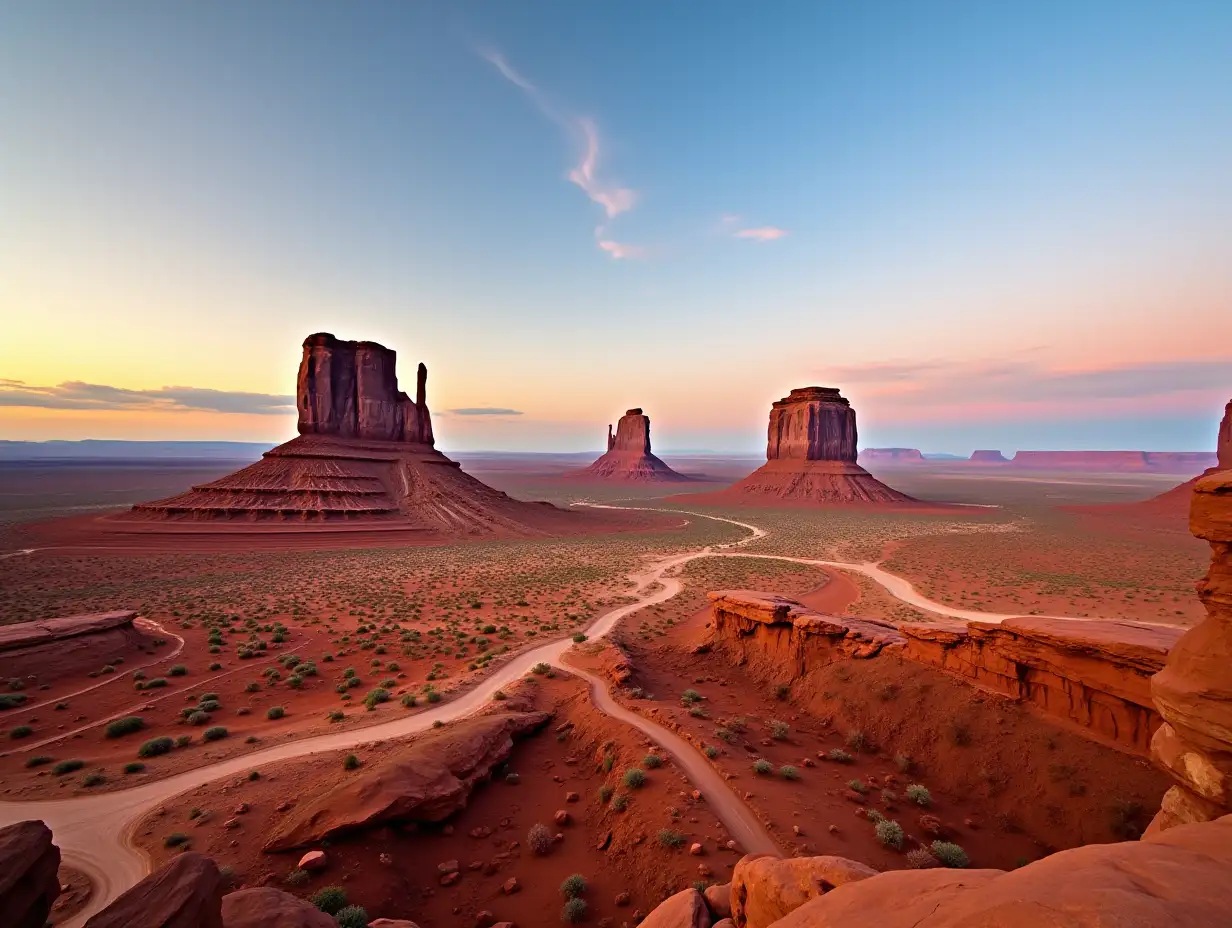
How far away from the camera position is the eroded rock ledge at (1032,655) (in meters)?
11.3

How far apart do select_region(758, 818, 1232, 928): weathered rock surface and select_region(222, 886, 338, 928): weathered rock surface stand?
20.6ft

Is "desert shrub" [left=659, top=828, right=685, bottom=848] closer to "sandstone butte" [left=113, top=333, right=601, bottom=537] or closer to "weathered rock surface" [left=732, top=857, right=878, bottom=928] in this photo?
"weathered rock surface" [left=732, top=857, right=878, bottom=928]

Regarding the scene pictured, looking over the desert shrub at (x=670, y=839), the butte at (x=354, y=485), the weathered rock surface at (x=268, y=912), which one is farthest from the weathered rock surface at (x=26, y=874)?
the butte at (x=354, y=485)

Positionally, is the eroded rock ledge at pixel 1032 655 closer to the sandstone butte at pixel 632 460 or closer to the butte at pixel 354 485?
the butte at pixel 354 485

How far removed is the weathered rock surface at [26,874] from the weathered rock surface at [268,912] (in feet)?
6.31

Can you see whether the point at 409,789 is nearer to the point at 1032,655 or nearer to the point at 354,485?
the point at 1032,655

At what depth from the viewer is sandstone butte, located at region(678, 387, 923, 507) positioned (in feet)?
318

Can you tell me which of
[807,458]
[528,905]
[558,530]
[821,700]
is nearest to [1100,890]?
[528,905]

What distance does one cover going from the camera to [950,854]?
970 cm

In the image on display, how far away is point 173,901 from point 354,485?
204ft

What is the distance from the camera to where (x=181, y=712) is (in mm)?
15641

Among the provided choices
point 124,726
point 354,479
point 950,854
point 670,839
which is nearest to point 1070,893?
point 670,839

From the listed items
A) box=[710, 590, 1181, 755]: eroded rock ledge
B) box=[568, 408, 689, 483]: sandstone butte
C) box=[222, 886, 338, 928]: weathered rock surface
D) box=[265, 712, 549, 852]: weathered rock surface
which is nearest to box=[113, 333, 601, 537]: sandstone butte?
box=[710, 590, 1181, 755]: eroded rock ledge

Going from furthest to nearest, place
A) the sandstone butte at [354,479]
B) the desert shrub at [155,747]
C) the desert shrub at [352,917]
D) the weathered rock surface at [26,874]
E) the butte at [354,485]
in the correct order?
the sandstone butte at [354,479]
the butte at [354,485]
the desert shrub at [155,747]
the desert shrub at [352,917]
the weathered rock surface at [26,874]
